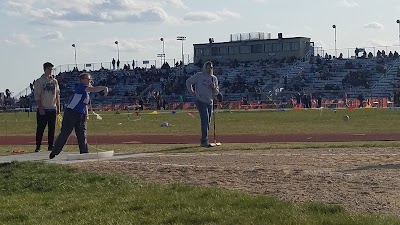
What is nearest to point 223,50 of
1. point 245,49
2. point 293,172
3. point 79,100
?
point 245,49

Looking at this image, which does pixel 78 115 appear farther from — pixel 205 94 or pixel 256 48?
pixel 256 48

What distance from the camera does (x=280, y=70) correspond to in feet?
236

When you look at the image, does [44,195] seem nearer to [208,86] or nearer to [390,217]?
[390,217]

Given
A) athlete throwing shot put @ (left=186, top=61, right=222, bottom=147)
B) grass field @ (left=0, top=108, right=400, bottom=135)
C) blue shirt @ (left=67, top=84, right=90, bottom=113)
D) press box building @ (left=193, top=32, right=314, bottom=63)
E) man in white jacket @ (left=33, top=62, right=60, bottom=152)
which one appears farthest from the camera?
press box building @ (left=193, top=32, right=314, bottom=63)

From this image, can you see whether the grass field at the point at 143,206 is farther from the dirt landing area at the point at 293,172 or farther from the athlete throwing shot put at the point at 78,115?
the athlete throwing shot put at the point at 78,115

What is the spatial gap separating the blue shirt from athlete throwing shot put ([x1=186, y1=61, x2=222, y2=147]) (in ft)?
11.4

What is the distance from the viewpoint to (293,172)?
34.8 ft

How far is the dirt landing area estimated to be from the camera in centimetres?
843

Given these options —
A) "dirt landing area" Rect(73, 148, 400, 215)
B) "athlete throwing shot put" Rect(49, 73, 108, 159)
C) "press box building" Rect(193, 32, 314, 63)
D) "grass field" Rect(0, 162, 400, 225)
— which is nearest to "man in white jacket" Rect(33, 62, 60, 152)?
"athlete throwing shot put" Rect(49, 73, 108, 159)

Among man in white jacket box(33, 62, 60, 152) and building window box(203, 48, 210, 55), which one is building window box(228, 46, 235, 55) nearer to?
→ building window box(203, 48, 210, 55)

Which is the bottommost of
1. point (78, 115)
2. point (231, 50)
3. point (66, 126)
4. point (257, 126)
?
point (257, 126)

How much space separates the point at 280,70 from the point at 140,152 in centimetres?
5755

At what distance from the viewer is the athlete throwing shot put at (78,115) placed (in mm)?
13734

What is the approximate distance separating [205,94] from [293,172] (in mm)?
6441
